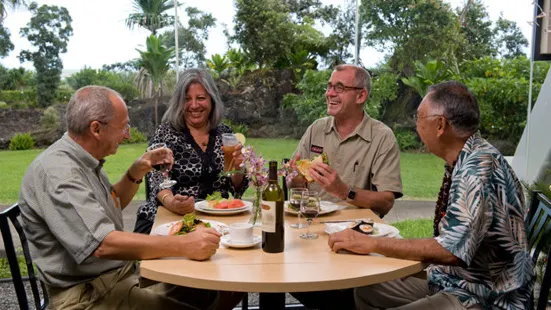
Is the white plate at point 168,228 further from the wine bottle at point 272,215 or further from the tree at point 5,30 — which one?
the tree at point 5,30

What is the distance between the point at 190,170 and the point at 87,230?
1.22m

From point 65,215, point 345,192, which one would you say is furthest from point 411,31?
point 65,215

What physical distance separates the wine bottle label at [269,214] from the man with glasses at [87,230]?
6.8 inches

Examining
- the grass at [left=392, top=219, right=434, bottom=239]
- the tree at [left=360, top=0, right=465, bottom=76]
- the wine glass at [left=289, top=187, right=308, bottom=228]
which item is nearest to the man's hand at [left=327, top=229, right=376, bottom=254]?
the wine glass at [left=289, top=187, right=308, bottom=228]

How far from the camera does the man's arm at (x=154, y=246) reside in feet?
5.86

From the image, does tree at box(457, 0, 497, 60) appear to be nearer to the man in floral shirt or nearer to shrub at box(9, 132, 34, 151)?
the man in floral shirt

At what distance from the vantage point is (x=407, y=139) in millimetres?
4996

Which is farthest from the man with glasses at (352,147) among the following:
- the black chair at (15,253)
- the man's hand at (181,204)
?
the black chair at (15,253)

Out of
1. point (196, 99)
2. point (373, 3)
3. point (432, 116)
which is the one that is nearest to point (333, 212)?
point (432, 116)

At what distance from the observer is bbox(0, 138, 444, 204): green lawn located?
462cm

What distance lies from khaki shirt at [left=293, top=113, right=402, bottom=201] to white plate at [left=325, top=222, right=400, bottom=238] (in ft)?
2.25

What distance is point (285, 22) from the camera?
4.64 meters

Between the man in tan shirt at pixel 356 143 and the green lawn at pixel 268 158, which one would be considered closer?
the man in tan shirt at pixel 356 143

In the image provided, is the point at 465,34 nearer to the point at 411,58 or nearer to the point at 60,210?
the point at 411,58
